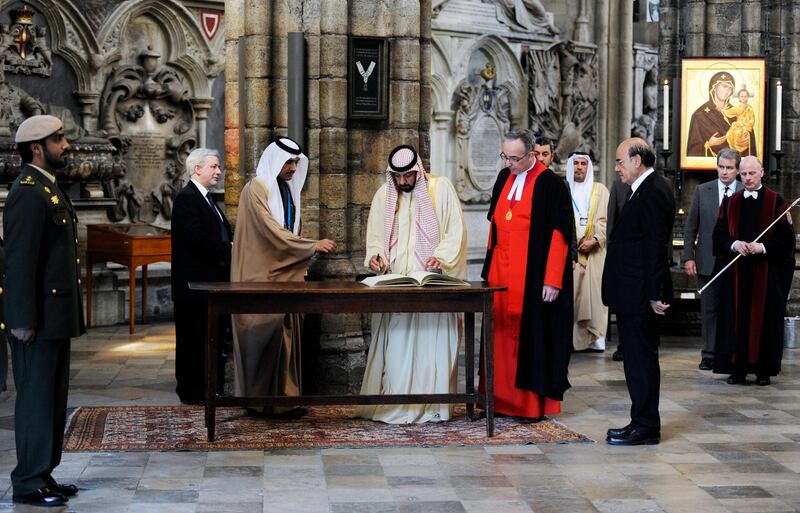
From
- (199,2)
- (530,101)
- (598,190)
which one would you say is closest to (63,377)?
(598,190)

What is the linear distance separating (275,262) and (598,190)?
159 inches

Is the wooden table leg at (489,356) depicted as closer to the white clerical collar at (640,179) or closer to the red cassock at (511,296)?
the red cassock at (511,296)

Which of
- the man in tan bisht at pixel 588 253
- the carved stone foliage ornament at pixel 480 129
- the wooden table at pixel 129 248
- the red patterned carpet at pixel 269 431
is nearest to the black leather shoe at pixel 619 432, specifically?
the red patterned carpet at pixel 269 431

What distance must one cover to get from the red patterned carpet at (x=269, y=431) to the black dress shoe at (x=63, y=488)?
39.0 inches

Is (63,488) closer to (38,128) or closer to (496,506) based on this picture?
(38,128)

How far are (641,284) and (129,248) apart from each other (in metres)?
5.97

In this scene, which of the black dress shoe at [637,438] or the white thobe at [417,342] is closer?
the black dress shoe at [637,438]

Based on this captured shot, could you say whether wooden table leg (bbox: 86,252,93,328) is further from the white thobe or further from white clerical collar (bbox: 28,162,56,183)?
white clerical collar (bbox: 28,162,56,183)

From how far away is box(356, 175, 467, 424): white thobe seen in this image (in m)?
7.87

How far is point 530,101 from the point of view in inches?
680

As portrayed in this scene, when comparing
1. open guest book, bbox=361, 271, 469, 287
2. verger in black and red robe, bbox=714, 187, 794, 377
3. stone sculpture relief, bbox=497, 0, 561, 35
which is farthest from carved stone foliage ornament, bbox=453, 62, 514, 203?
open guest book, bbox=361, 271, 469, 287

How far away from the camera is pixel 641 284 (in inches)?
283

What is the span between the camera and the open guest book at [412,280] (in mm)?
7297

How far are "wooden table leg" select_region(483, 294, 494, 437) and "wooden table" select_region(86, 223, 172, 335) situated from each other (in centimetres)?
529
